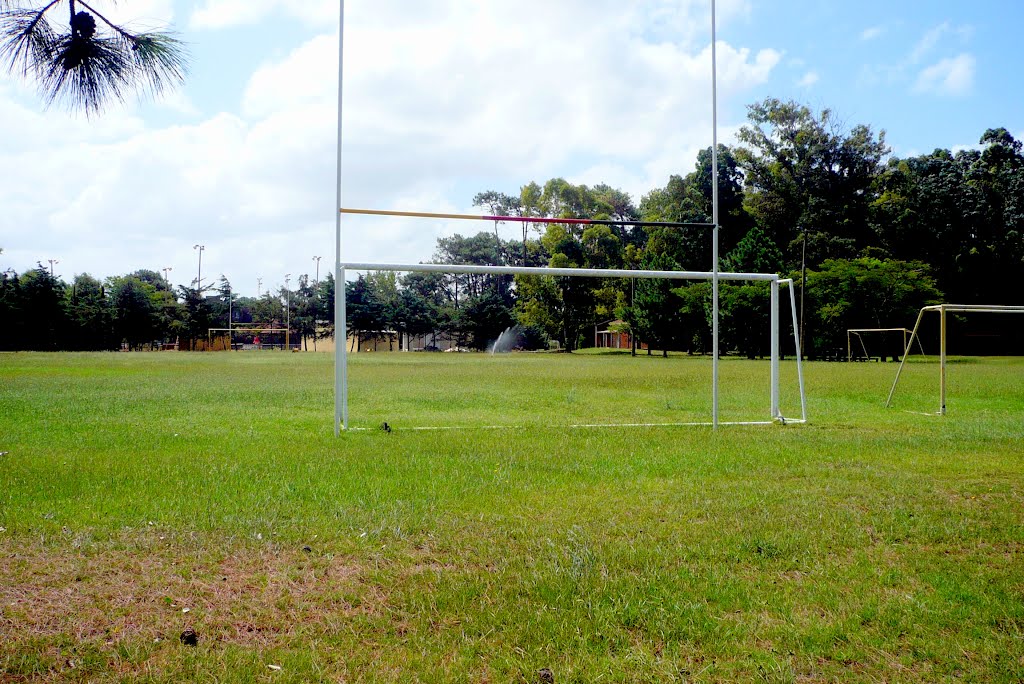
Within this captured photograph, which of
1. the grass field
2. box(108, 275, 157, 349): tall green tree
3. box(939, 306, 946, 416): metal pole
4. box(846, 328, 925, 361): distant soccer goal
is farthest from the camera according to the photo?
box(108, 275, 157, 349): tall green tree

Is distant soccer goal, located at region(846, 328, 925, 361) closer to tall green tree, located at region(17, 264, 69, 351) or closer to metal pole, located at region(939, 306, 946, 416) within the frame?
metal pole, located at region(939, 306, 946, 416)

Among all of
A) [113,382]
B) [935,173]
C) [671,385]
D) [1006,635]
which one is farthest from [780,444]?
[935,173]

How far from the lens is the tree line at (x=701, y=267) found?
535 inches

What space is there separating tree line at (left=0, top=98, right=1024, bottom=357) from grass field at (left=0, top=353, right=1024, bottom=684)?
6.90 meters

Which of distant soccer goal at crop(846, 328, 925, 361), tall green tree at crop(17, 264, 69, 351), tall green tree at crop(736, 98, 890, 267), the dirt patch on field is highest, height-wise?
tall green tree at crop(736, 98, 890, 267)

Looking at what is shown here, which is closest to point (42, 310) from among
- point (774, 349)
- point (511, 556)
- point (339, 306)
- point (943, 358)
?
point (339, 306)

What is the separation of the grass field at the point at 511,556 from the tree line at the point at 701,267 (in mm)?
6901

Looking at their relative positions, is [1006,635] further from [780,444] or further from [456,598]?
[780,444]

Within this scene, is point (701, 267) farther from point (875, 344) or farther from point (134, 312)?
point (134, 312)

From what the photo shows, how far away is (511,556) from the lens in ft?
8.94

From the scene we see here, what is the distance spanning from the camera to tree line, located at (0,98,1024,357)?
1359cm

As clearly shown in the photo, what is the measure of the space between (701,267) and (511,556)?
2661 centimetres

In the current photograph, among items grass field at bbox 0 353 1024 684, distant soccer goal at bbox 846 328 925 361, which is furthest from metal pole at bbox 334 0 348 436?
distant soccer goal at bbox 846 328 925 361

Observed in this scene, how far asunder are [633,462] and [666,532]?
1705 millimetres
